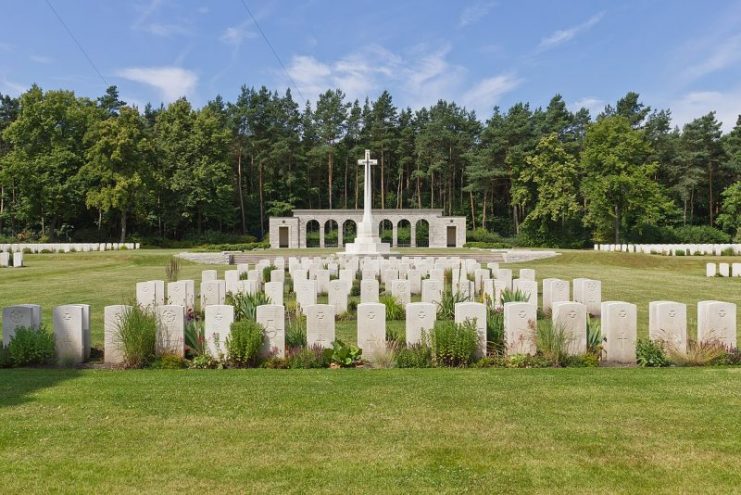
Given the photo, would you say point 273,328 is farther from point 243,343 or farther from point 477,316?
point 477,316

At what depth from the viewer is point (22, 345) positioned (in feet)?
21.8

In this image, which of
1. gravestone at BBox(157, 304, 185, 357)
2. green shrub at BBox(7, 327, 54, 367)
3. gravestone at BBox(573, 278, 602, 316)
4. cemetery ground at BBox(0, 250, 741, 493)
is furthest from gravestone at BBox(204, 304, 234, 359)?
gravestone at BBox(573, 278, 602, 316)

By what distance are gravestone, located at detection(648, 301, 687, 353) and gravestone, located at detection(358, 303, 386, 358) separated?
3844 millimetres

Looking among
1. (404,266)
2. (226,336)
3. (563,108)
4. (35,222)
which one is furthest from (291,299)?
(563,108)

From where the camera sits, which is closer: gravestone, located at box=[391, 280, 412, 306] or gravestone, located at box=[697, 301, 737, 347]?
gravestone, located at box=[697, 301, 737, 347]

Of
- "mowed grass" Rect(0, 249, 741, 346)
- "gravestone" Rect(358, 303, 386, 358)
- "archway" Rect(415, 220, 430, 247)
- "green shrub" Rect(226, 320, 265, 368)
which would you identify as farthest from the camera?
"archway" Rect(415, 220, 430, 247)

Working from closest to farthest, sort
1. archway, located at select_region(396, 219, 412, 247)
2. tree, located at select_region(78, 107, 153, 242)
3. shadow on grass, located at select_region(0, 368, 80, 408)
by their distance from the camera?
shadow on grass, located at select_region(0, 368, 80, 408) < tree, located at select_region(78, 107, 153, 242) < archway, located at select_region(396, 219, 412, 247)

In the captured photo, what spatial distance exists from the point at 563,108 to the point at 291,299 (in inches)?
1976

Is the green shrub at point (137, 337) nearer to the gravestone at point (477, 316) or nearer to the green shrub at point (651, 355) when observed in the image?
the gravestone at point (477, 316)

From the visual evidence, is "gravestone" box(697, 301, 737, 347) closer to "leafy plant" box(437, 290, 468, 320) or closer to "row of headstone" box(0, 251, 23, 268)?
"leafy plant" box(437, 290, 468, 320)

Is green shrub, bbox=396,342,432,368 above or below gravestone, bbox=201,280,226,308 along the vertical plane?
below

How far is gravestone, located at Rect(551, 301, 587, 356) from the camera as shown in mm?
7043

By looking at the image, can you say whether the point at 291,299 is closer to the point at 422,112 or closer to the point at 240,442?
the point at 240,442

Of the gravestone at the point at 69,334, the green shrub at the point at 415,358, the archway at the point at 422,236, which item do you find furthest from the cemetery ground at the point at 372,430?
the archway at the point at 422,236
